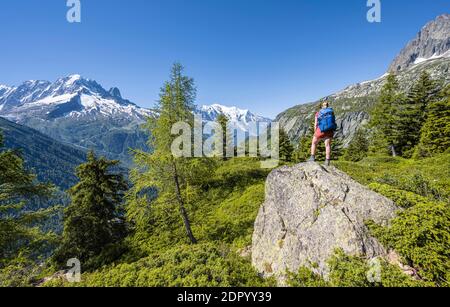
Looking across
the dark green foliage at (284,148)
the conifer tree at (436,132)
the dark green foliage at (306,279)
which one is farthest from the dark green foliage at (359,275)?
the dark green foliage at (284,148)

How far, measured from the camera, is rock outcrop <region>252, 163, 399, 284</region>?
7.11 metres

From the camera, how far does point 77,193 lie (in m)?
19.1

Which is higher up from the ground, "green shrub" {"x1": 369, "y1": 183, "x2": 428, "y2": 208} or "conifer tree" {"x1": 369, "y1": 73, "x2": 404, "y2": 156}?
"conifer tree" {"x1": 369, "y1": 73, "x2": 404, "y2": 156}

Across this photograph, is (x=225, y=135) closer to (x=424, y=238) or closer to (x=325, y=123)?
(x=325, y=123)

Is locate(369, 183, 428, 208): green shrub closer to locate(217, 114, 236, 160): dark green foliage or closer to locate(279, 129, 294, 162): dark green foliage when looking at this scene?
locate(217, 114, 236, 160): dark green foliage

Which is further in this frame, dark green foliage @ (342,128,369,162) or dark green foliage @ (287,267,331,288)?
dark green foliage @ (342,128,369,162)

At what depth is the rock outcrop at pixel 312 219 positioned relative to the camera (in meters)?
7.11

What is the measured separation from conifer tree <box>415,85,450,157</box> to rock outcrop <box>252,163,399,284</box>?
24747mm

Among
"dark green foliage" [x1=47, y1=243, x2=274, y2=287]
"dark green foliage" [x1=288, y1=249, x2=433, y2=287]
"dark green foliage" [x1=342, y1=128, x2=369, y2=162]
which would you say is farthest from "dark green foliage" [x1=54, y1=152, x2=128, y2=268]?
"dark green foliage" [x1=342, y1=128, x2=369, y2=162]

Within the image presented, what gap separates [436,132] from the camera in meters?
25.6

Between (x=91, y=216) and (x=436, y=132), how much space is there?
120 ft
